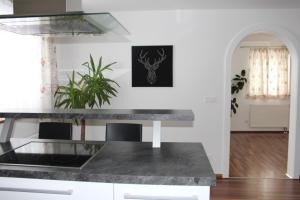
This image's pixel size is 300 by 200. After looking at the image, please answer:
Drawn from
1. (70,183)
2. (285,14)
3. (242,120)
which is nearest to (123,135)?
(70,183)

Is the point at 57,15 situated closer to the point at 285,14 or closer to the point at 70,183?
the point at 70,183

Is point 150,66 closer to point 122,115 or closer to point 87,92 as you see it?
point 87,92

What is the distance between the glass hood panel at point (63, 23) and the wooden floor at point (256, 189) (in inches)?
103

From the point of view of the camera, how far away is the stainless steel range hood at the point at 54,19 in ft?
5.38

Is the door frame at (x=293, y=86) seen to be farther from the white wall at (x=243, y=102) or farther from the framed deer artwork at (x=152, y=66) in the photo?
the white wall at (x=243, y=102)

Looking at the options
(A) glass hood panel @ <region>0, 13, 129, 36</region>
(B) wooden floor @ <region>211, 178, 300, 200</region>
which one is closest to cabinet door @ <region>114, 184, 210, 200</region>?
(A) glass hood panel @ <region>0, 13, 129, 36</region>

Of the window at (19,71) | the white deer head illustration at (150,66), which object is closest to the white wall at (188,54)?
the white deer head illustration at (150,66)

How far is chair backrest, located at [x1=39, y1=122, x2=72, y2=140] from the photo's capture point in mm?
2535

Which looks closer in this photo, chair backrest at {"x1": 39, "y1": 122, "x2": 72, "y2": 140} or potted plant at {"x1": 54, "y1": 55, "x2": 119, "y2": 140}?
chair backrest at {"x1": 39, "y1": 122, "x2": 72, "y2": 140}

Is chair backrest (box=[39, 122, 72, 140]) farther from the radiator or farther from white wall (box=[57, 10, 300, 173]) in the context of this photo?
the radiator

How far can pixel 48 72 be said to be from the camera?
3.88 metres

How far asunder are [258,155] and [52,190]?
4.61 m

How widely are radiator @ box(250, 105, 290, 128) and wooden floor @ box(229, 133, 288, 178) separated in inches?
11.5

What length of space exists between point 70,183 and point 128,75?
8.75 ft
